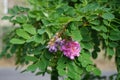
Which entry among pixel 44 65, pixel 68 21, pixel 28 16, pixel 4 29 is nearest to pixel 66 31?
pixel 68 21

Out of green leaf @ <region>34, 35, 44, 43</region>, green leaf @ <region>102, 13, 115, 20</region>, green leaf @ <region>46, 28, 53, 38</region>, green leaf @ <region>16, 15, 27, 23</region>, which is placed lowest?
green leaf @ <region>34, 35, 44, 43</region>

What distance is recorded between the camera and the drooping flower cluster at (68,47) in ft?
7.00

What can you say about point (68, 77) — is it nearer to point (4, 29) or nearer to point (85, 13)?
point (85, 13)

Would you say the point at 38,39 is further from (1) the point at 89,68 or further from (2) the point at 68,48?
(1) the point at 89,68

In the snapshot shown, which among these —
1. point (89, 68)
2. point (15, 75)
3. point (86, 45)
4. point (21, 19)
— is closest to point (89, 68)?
point (89, 68)

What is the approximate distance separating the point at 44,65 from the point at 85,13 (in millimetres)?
336

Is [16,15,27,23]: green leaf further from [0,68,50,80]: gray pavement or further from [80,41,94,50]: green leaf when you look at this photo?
[0,68,50,80]: gray pavement

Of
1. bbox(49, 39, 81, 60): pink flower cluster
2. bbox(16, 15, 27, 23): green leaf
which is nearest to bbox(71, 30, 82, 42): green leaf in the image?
bbox(49, 39, 81, 60): pink flower cluster

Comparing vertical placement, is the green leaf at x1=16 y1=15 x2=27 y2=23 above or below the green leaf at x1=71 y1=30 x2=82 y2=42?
above

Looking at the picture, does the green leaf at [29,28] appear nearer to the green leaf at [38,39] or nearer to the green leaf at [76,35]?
the green leaf at [38,39]

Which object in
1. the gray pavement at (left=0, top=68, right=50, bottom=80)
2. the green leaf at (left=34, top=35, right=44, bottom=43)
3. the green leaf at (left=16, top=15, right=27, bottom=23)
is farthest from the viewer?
the gray pavement at (left=0, top=68, right=50, bottom=80)

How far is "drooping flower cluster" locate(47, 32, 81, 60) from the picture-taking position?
2.13 m

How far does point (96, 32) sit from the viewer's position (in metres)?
2.34

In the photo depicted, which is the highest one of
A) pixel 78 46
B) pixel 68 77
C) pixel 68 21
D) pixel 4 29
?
pixel 68 21
